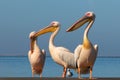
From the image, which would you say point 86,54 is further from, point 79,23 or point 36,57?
point 36,57

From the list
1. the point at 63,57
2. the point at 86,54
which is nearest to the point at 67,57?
the point at 63,57

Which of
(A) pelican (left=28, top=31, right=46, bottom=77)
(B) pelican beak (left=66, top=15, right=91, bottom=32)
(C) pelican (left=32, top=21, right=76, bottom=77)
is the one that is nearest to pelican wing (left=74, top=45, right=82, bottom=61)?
(C) pelican (left=32, top=21, right=76, bottom=77)

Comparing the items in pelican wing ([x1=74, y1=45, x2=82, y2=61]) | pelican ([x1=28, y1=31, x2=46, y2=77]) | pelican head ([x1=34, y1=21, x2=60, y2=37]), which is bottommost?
pelican ([x1=28, y1=31, x2=46, y2=77])

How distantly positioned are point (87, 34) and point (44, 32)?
236cm

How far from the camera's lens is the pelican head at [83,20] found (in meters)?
15.7

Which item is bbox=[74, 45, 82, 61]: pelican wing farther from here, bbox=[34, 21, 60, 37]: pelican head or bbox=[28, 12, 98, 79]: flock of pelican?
bbox=[34, 21, 60, 37]: pelican head

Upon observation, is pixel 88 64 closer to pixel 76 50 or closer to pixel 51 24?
pixel 76 50

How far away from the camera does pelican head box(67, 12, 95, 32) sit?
51.4 ft

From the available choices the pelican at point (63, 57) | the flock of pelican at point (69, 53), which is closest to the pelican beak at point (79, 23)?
the flock of pelican at point (69, 53)

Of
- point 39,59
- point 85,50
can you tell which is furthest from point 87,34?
point 39,59

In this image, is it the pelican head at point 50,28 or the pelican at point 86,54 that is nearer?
the pelican at point 86,54

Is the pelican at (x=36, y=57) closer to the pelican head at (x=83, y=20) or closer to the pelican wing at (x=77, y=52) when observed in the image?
the pelican head at (x=83, y=20)

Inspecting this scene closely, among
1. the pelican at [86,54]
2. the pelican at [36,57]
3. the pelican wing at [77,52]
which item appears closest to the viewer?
the pelican at [86,54]

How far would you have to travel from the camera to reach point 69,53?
15742 millimetres
